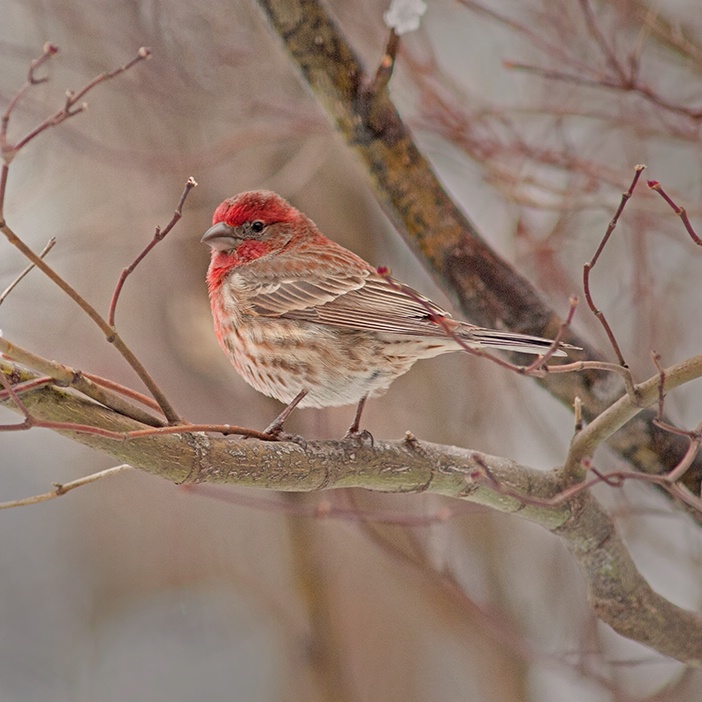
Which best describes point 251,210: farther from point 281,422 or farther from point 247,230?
point 281,422

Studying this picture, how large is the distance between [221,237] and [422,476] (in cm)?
154

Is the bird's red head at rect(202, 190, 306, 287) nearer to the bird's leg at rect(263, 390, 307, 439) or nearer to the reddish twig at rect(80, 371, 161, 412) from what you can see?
the bird's leg at rect(263, 390, 307, 439)

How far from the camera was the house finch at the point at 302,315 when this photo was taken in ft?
12.8

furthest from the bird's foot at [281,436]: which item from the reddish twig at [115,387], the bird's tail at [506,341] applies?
the bird's tail at [506,341]

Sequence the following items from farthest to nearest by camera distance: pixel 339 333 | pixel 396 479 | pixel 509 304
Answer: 1. pixel 509 304
2. pixel 339 333
3. pixel 396 479

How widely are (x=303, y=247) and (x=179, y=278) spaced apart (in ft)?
8.56

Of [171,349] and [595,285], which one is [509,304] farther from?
[171,349]

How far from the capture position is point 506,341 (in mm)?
3246

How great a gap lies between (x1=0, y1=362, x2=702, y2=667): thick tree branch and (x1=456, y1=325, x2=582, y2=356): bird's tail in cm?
39

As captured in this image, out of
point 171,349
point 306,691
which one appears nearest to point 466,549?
point 306,691

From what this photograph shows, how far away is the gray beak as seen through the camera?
4.21 m

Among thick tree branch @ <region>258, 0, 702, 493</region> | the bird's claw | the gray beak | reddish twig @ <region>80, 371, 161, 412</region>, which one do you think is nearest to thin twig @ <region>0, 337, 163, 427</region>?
reddish twig @ <region>80, 371, 161, 412</region>

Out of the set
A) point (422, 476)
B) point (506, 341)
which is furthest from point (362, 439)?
point (506, 341)

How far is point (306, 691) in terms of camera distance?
6.45 meters
